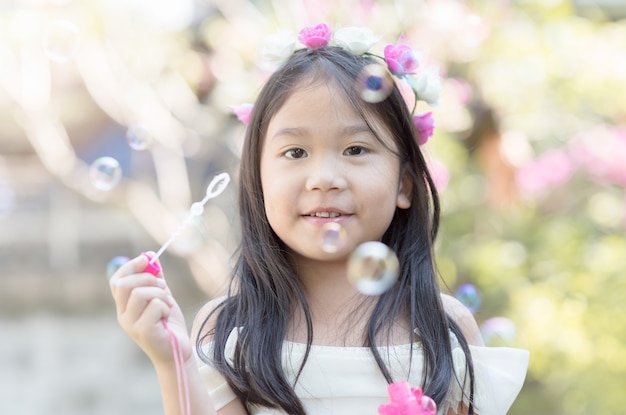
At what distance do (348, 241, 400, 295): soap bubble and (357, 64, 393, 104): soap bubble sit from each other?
0.28 m

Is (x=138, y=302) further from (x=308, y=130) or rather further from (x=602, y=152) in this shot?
(x=602, y=152)

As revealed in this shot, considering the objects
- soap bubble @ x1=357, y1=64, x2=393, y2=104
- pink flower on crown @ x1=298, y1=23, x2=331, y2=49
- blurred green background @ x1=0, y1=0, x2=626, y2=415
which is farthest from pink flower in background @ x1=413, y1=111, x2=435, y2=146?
blurred green background @ x1=0, y1=0, x2=626, y2=415

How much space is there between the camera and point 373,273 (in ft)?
6.26

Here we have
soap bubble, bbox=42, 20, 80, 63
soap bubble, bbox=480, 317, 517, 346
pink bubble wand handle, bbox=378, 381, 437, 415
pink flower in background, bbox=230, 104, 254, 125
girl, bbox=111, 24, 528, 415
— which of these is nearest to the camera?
pink bubble wand handle, bbox=378, 381, 437, 415

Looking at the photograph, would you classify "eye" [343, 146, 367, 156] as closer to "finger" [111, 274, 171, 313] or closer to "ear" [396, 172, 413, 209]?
"ear" [396, 172, 413, 209]

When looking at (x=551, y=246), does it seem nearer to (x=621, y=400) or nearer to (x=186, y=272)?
(x=621, y=400)

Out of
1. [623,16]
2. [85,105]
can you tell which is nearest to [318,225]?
[623,16]

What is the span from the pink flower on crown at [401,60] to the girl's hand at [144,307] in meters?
0.73

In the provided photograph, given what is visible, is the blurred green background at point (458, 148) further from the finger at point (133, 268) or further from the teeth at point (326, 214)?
the finger at point (133, 268)

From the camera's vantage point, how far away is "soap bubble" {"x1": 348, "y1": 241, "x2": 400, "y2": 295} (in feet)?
6.28

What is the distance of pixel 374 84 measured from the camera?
199cm

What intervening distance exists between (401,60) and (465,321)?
55 centimetres

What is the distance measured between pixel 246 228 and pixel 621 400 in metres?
1.97

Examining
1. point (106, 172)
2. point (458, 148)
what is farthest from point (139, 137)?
point (458, 148)
